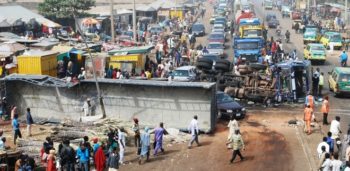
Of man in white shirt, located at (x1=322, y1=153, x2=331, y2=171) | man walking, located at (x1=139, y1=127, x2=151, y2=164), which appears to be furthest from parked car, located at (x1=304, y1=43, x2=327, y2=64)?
man in white shirt, located at (x1=322, y1=153, x2=331, y2=171)

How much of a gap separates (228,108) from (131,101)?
4.52 meters

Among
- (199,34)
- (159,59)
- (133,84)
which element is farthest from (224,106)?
(199,34)

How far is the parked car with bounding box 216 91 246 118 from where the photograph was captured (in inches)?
1074

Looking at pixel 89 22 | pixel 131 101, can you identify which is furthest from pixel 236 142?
pixel 89 22

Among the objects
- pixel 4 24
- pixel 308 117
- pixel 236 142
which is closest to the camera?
pixel 236 142

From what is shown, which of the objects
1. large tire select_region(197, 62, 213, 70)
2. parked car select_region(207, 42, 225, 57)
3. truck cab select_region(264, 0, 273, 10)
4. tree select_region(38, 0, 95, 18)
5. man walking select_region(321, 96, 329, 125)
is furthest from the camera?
truck cab select_region(264, 0, 273, 10)

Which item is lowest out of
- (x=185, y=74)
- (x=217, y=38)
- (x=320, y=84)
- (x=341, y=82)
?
(x=320, y=84)

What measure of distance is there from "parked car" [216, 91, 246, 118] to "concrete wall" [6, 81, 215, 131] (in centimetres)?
191

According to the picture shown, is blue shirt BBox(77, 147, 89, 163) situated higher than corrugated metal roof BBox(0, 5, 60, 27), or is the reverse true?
corrugated metal roof BBox(0, 5, 60, 27)

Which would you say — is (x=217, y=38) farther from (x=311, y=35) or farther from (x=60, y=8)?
(x=60, y=8)

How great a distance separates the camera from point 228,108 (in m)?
27.3

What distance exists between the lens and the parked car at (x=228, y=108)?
2728cm

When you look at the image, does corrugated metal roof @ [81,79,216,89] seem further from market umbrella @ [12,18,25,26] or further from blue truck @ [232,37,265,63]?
market umbrella @ [12,18,25,26]

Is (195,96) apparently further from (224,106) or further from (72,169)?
(72,169)
